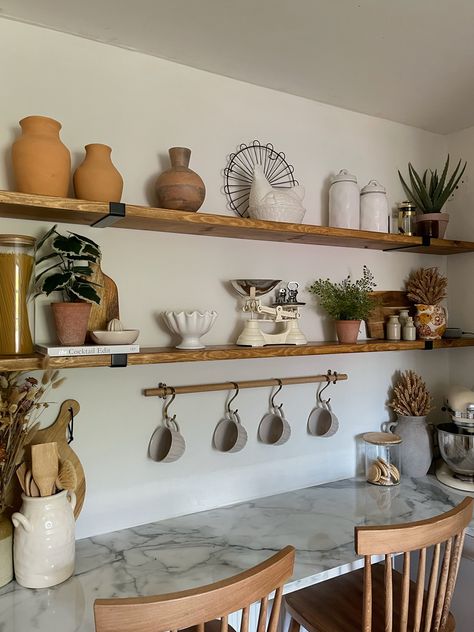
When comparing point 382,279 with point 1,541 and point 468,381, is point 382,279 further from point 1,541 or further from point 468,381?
point 1,541

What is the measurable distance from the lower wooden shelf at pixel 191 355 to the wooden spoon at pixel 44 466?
0.23 m

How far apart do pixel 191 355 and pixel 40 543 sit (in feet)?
1.99

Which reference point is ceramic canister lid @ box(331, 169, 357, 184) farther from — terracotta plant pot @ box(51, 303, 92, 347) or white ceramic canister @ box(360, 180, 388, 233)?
terracotta plant pot @ box(51, 303, 92, 347)

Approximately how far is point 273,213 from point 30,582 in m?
1.24

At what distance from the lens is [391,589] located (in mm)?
1130

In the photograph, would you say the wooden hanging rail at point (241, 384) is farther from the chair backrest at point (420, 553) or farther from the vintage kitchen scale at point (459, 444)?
the chair backrest at point (420, 553)

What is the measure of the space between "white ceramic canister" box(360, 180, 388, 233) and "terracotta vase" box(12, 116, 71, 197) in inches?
43.7

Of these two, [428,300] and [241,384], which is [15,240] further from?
[428,300]

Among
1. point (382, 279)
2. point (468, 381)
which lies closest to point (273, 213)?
point (382, 279)

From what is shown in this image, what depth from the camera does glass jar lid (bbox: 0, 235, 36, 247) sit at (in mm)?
1230

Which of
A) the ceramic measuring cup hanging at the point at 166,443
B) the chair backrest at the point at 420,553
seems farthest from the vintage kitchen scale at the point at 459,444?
the ceramic measuring cup hanging at the point at 166,443

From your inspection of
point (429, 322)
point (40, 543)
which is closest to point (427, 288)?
point (429, 322)

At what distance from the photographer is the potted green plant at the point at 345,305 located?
5.68 feet

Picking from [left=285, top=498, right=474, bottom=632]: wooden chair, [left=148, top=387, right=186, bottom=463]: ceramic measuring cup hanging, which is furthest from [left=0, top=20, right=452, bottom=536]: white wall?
[left=285, top=498, right=474, bottom=632]: wooden chair
